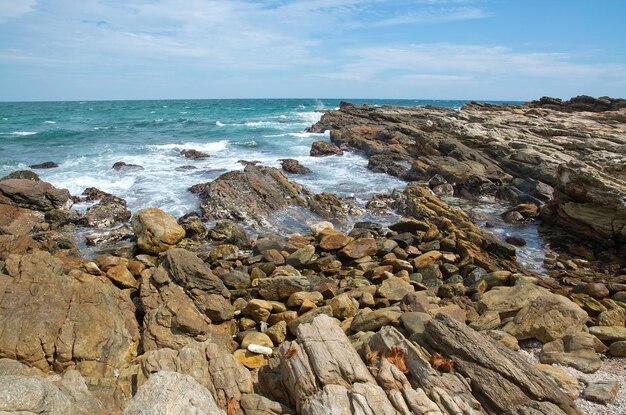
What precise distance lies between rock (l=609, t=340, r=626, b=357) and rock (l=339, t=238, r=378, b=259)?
6934 mm

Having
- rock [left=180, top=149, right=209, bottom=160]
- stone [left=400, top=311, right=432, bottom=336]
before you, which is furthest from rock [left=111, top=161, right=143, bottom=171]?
stone [left=400, top=311, right=432, bottom=336]

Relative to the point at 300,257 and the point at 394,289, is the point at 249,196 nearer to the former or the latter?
the point at 300,257

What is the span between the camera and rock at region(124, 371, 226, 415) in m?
4.68

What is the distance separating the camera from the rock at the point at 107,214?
53.0 feet

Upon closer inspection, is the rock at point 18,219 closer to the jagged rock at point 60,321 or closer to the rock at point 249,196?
the rock at point 249,196

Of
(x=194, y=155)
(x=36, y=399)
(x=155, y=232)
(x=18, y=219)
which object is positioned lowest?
(x=18, y=219)

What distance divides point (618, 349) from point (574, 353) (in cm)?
93

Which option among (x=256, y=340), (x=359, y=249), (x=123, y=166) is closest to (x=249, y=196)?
(x=359, y=249)

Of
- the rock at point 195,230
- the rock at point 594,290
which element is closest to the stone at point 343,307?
the rock at point 594,290

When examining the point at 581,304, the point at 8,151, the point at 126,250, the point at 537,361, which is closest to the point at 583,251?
the point at 581,304

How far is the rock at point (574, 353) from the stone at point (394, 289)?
339 cm

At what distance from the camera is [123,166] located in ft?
89.4

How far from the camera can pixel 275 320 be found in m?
9.54

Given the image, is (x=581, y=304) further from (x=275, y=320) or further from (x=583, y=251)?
(x=275, y=320)
